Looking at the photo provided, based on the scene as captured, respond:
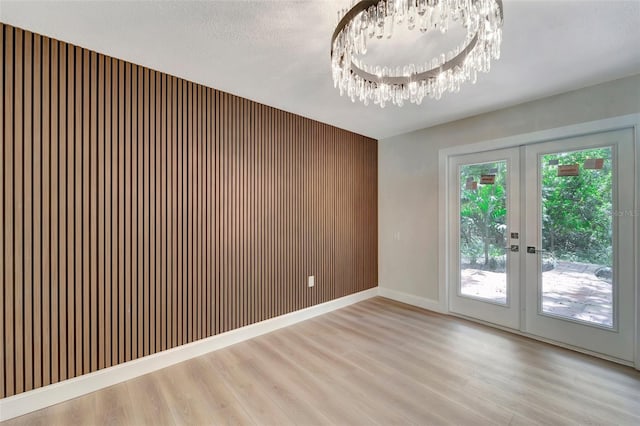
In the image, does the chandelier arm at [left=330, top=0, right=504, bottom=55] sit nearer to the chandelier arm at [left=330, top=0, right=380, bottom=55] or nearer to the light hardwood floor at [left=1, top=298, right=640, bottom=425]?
the chandelier arm at [left=330, top=0, right=380, bottom=55]

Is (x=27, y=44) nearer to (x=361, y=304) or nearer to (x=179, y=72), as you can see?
(x=179, y=72)

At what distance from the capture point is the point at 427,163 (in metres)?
3.96

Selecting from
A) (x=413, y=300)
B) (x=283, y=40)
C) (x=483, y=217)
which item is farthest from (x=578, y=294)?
(x=283, y=40)

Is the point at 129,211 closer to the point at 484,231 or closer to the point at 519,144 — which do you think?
the point at 484,231

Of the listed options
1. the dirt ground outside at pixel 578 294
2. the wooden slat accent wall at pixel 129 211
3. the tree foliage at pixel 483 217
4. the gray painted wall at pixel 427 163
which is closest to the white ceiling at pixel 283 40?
the gray painted wall at pixel 427 163

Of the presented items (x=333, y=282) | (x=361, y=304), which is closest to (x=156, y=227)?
(x=333, y=282)

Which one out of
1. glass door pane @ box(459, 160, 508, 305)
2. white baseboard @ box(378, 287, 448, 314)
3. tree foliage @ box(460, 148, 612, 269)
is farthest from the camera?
white baseboard @ box(378, 287, 448, 314)

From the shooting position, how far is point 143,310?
7.72 ft

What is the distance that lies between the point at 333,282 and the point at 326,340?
107cm

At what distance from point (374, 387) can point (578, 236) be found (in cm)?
255

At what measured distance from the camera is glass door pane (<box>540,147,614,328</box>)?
8.52 ft

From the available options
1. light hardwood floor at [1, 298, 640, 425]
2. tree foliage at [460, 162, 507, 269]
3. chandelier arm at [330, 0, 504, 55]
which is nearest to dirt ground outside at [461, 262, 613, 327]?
light hardwood floor at [1, 298, 640, 425]

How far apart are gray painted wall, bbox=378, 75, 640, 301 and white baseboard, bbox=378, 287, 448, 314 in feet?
0.18

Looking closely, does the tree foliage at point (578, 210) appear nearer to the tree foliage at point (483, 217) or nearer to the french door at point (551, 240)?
the french door at point (551, 240)
